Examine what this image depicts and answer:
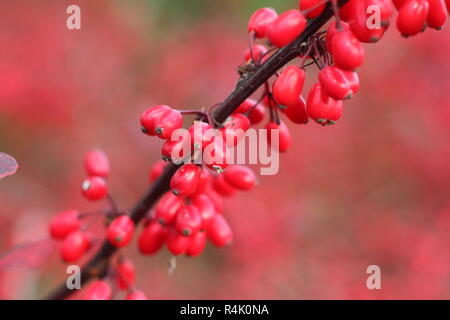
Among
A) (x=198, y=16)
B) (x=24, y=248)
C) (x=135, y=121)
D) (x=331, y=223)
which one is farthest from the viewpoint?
(x=198, y=16)

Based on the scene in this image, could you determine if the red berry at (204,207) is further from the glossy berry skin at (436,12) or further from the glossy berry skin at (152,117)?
the glossy berry skin at (436,12)

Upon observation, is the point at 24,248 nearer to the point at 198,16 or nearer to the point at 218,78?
the point at 218,78

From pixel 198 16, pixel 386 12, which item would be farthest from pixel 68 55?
pixel 386 12

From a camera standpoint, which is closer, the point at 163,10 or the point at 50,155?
the point at 50,155

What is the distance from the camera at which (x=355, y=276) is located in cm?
616

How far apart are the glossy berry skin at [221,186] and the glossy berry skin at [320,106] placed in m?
0.89

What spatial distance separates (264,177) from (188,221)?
4.45 metres

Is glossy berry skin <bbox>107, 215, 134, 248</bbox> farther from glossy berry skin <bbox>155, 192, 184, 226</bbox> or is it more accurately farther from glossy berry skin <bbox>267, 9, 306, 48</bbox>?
glossy berry skin <bbox>267, 9, 306, 48</bbox>

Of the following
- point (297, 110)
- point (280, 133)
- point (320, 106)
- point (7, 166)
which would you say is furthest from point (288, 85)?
point (7, 166)

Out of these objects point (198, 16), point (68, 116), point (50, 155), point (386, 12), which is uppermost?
point (198, 16)

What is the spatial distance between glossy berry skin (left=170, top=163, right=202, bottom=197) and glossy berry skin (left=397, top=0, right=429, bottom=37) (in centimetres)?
103

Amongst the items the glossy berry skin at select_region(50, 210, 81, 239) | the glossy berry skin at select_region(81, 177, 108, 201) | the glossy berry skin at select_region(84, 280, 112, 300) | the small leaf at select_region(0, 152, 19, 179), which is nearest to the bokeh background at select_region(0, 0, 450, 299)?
the glossy berry skin at select_region(50, 210, 81, 239)

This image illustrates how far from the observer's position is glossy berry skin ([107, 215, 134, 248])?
2.50 meters

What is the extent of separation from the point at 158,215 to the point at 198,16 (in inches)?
328
